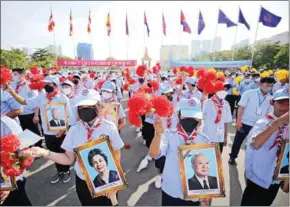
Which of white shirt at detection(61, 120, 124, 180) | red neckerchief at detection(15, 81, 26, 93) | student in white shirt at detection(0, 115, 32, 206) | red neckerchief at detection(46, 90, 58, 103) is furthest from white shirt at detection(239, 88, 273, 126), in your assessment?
red neckerchief at detection(15, 81, 26, 93)

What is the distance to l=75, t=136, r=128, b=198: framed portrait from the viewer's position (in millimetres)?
2125

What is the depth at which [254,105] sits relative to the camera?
4.57m

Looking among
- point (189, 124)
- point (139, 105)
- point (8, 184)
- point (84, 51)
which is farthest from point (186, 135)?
point (84, 51)

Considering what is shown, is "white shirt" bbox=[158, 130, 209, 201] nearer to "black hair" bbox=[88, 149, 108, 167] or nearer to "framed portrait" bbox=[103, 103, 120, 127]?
"black hair" bbox=[88, 149, 108, 167]

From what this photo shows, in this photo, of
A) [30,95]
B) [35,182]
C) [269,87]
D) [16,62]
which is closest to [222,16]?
[269,87]

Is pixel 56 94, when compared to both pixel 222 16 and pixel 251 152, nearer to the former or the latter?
pixel 251 152

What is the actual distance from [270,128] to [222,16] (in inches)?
854

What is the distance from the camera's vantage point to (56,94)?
4.28m

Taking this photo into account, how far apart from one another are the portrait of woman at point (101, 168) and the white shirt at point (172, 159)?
56cm

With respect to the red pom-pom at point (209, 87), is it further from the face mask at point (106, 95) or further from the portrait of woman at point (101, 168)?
the portrait of woman at point (101, 168)

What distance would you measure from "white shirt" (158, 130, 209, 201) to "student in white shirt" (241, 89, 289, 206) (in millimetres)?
672

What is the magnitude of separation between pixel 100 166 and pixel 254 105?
3782mm

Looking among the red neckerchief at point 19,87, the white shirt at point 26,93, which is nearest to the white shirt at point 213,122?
the white shirt at point 26,93

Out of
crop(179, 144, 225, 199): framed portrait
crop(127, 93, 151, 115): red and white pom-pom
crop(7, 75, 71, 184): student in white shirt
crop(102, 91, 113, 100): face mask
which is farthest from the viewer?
crop(102, 91, 113, 100): face mask
